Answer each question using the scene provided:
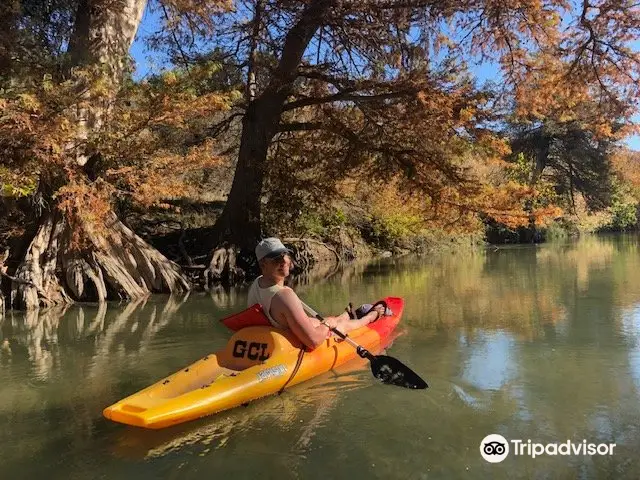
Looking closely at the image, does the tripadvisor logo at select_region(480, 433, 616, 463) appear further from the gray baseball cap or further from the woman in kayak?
the gray baseball cap

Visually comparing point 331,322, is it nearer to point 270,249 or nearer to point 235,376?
point 270,249

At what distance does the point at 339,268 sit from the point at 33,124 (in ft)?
35.5

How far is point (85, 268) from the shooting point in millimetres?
10102

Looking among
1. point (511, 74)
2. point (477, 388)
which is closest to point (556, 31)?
point (511, 74)

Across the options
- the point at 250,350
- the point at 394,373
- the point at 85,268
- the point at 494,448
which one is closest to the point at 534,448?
the point at 494,448

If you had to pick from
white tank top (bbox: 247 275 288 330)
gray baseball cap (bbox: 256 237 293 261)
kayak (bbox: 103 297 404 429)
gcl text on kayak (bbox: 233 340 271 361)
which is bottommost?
kayak (bbox: 103 297 404 429)

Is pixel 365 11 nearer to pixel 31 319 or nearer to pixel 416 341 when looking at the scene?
pixel 416 341

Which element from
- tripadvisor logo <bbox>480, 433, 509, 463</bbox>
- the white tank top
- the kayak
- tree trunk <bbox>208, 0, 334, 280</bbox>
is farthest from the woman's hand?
tree trunk <bbox>208, 0, 334, 280</bbox>

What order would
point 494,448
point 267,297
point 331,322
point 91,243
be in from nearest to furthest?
point 494,448
point 267,297
point 331,322
point 91,243

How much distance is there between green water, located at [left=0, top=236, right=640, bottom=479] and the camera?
11.5 ft

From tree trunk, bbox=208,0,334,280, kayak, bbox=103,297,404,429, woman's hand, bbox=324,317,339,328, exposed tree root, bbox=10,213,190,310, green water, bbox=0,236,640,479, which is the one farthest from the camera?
tree trunk, bbox=208,0,334,280

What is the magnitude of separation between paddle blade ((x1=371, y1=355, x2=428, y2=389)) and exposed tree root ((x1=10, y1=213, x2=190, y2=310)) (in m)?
6.22

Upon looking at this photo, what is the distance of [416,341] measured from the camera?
6820mm

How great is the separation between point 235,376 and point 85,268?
6.62 meters
